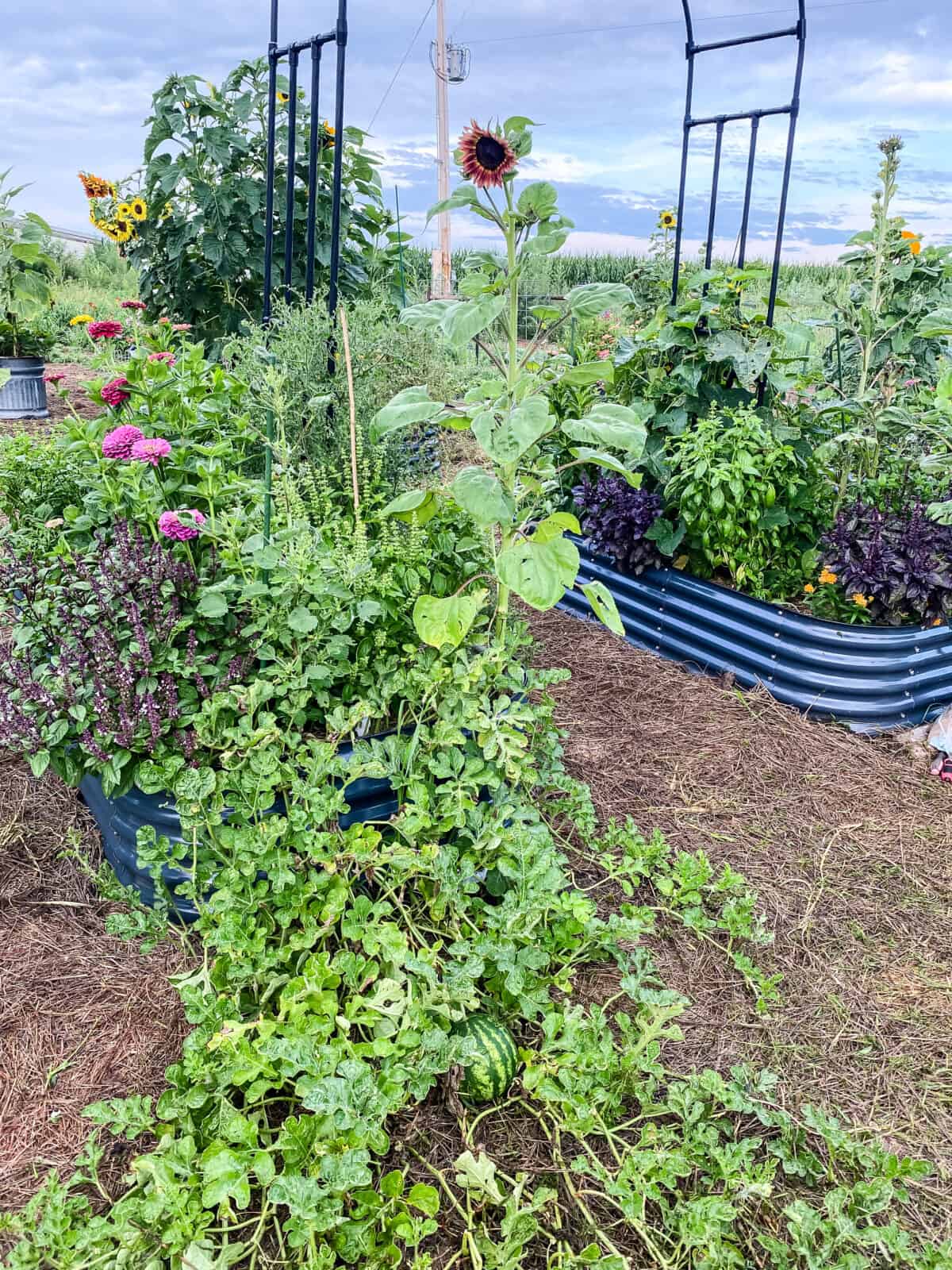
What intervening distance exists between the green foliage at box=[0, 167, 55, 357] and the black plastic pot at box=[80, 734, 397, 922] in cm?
557

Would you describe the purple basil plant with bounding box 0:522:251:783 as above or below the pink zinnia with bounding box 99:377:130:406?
below

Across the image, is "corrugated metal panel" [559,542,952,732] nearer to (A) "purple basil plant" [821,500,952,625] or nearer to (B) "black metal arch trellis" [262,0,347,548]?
(A) "purple basil plant" [821,500,952,625]

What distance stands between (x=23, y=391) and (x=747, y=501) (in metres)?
5.43

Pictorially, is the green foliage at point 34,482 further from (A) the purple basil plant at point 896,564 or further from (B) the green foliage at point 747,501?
(A) the purple basil plant at point 896,564

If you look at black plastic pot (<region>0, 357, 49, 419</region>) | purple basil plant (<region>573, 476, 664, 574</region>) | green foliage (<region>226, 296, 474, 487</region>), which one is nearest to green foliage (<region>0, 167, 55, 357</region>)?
black plastic pot (<region>0, 357, 49, 419</region>)

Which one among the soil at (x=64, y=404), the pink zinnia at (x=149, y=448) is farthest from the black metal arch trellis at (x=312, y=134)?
the soil at (x=64, y=404)

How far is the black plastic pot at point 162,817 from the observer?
1780mm

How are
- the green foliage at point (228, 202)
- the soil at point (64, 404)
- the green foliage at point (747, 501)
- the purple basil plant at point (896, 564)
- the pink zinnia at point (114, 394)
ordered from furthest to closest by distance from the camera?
1. the soil at point (64, 404)
2. the green foliage at point (228, 202)
3. the green foliage at point (747, 501)
4. the purple basil plant at point (896, 564)
5. the pink zinnia at point (114, 394)

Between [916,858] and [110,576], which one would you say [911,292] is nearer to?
[916,858]

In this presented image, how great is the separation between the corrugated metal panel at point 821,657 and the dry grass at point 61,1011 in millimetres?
2036

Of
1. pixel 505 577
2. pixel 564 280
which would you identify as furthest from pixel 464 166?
pixel 564 280

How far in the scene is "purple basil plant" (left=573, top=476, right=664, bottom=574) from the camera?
123 inches

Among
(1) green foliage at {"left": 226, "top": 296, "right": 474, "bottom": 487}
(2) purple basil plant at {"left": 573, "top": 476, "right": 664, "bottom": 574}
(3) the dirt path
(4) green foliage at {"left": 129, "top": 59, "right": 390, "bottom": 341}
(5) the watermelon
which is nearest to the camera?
(5) the watermelon

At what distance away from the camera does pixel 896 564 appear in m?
2.69
